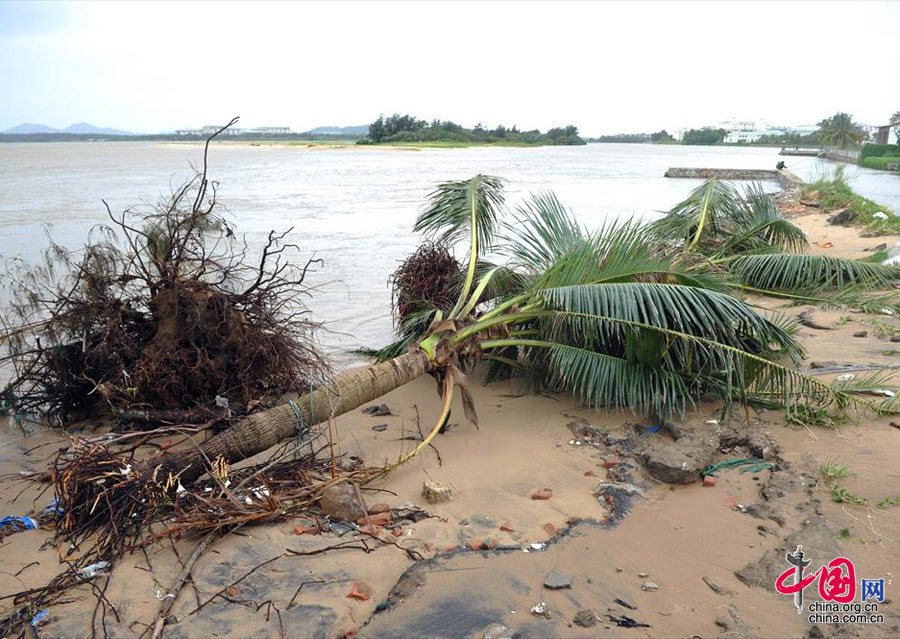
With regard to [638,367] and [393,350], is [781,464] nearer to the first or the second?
[638,367]

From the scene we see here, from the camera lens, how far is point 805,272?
7.45 meters

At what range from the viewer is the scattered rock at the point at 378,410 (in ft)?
19.7

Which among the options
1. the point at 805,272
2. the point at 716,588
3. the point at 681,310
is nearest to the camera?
the point at 716,588

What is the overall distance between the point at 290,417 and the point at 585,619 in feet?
7.62

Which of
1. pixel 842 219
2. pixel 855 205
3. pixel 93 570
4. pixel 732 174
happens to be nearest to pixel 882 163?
pixel 732 174

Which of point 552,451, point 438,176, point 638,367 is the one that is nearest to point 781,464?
point 638,367

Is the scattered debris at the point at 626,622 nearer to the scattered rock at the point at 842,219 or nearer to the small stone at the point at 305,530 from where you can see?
the small stone at the point at 305,530

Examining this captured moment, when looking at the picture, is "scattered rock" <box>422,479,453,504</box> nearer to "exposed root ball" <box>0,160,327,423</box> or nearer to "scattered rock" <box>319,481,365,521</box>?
"scattered rock" <box>319,481,365,521</box>

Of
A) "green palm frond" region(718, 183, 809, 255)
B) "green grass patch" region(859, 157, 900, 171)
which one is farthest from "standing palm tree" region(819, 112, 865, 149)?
"green palm frond" region(718, 183, 809, 255)

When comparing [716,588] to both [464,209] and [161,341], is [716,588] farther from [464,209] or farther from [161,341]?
[464,209]

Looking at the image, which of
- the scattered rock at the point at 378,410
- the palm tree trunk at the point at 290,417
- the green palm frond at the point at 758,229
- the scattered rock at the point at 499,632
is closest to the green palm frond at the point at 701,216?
the green palm frond at the point at 758,229

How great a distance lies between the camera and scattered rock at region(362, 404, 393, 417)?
19.7 feet

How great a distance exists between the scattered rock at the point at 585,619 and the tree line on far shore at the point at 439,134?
10249 centimetres

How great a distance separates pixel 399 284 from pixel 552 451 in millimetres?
2973
